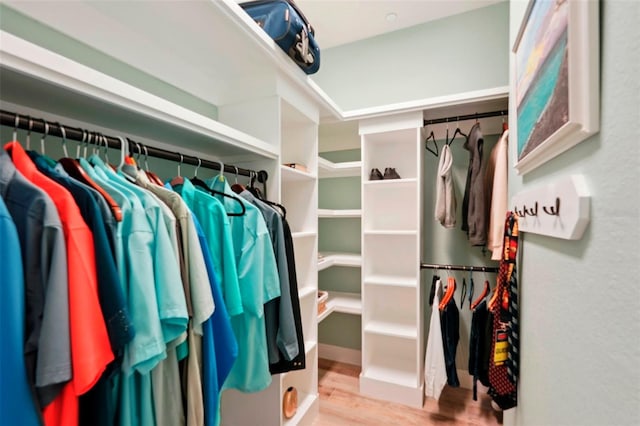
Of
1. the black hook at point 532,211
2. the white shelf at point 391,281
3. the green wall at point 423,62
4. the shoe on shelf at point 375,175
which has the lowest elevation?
the white shelf at point 391,281

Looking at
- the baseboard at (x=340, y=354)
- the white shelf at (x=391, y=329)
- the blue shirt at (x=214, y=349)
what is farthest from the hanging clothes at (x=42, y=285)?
the baseboard at (x=340, y=354)

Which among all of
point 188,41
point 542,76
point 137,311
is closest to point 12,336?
point 137,311

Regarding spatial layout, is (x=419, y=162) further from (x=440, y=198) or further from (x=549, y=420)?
(x=549, y=420)

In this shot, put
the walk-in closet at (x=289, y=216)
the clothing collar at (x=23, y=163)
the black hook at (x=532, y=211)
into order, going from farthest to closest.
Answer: the black hook at (x=532, y=211)
the clothing collar at (x=23, y=163)
the walk-in closet at (x=289, y=216)

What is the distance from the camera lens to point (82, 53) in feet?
3.32

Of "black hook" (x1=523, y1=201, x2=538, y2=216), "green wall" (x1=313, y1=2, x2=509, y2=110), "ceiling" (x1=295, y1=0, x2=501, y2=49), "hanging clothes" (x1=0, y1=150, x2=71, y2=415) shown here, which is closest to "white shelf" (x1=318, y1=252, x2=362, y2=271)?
"black hook" (x1=523, y1=201, x2=538, y2=216)

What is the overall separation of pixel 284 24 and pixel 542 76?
1079 millimetres

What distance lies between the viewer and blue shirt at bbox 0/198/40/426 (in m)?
0.50

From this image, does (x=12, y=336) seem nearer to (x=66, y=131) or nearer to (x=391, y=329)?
(x=66, y=131)

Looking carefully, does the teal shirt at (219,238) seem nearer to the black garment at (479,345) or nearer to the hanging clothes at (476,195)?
the black garment at (479,345)

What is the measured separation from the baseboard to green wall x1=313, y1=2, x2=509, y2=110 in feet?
7.65

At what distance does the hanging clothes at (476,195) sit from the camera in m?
1.73

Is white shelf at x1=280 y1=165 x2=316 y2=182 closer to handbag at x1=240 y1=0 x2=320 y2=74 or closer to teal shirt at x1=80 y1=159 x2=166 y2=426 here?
handbag at x1=240 y1=0 x2=320 y2=74

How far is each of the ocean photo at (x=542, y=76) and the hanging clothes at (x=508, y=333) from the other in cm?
39
